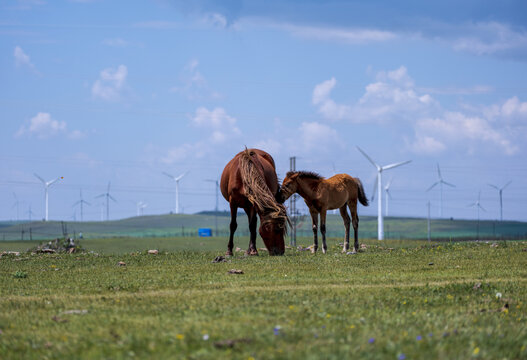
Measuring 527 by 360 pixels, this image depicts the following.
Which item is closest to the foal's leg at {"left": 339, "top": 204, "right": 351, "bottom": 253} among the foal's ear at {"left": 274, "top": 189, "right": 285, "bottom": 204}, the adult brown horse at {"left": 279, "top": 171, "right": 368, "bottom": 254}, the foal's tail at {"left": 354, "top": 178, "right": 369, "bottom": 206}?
the adult brown horse at {"left": 279, "top": 171, "right": 368, "bottom": 254}

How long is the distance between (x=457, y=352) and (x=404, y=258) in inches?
527

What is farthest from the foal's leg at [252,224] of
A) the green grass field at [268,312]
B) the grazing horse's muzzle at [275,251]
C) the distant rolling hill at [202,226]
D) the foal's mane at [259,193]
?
the distant rolling hill at [202,226]

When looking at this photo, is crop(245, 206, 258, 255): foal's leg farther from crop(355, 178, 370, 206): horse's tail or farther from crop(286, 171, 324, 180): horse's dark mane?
crop(355, 178, 370, 206): horse's tail

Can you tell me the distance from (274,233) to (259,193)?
4.25ft

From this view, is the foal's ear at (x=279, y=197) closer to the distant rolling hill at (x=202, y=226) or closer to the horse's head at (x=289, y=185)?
the horse's head at (x=289, y=185)

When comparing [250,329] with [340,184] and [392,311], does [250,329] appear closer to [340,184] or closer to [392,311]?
[392,311]

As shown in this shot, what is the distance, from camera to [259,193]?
69.9 feet

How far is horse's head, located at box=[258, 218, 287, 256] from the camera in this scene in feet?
69.1

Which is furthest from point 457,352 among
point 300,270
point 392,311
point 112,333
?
point 300,270

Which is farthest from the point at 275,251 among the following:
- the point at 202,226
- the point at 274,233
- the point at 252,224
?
the point at 202,226

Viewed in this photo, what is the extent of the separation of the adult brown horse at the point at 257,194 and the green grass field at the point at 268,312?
2.67 m

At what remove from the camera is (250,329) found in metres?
9.07

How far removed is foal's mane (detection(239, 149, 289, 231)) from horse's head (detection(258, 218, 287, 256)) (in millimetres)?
33

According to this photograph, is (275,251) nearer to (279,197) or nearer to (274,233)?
(274,233)
